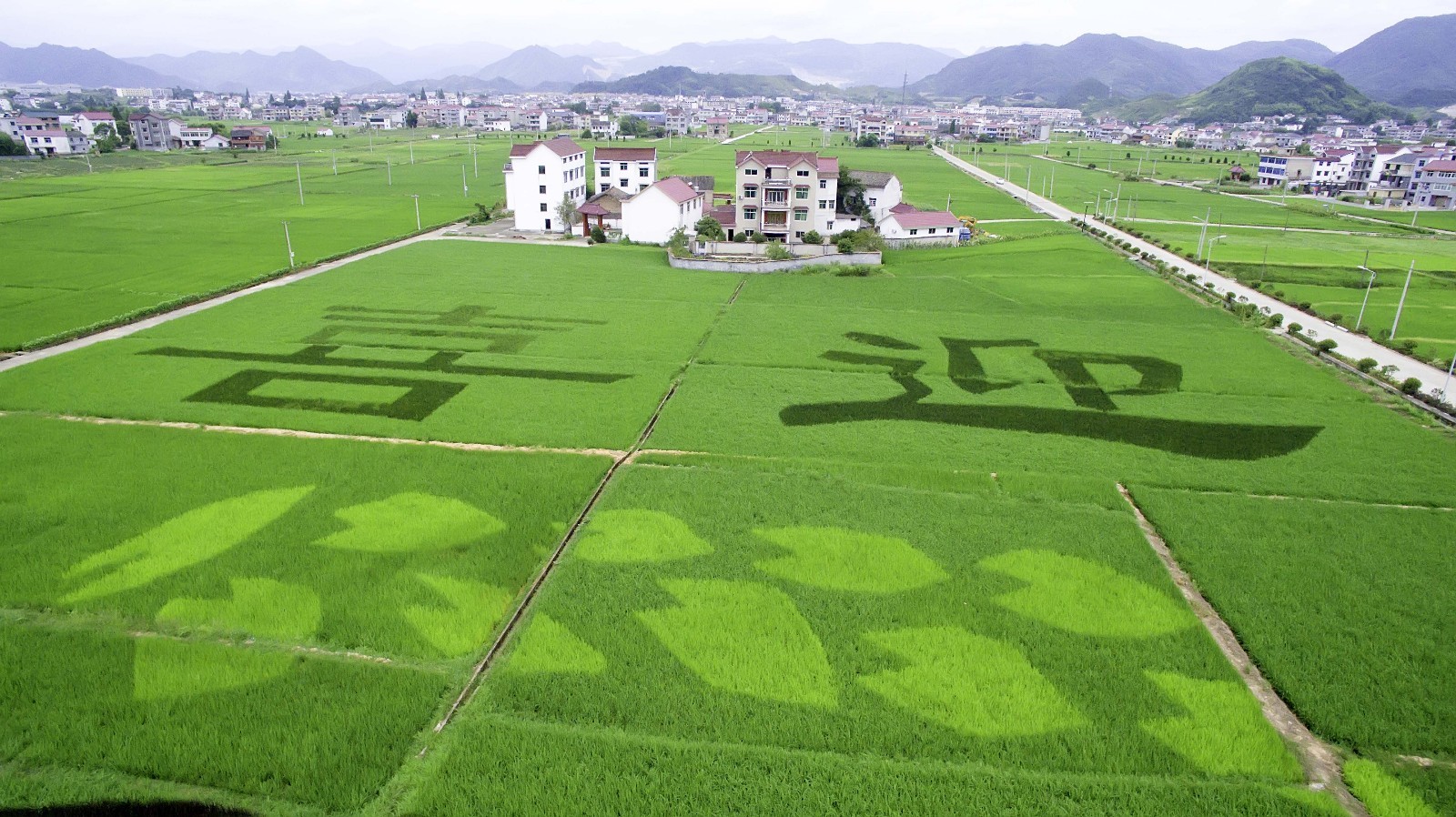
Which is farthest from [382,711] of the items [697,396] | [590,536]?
[697,396]

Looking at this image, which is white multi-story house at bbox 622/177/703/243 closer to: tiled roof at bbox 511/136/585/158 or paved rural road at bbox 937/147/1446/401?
tiled roof at bbox 511/136/585/158

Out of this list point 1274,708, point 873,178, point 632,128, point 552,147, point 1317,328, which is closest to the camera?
point 1274,708

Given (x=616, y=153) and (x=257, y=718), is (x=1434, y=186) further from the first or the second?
(x=257, y=718)

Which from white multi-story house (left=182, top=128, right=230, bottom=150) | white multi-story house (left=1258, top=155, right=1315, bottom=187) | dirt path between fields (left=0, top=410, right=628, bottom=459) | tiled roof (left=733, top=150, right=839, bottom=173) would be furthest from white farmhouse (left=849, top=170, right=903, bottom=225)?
white multi-story house (left=182, top=128, right=230, bottom=150)

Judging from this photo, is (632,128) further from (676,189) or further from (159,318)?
(159,318)

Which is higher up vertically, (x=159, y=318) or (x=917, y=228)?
(x=917, y=228)

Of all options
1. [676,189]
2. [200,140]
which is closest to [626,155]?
[676,189]
